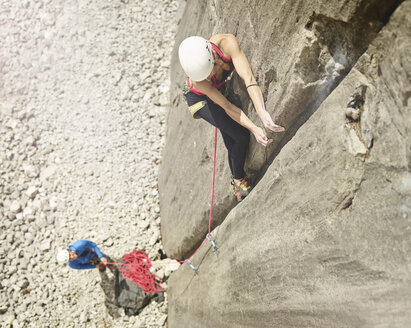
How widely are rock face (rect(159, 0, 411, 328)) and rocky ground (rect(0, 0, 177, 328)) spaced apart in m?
3.72

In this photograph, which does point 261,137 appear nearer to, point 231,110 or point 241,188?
point 231,110

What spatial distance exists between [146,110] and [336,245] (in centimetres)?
653

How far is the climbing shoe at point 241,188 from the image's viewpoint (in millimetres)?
3996

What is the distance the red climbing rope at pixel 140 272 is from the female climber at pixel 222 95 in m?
3.33

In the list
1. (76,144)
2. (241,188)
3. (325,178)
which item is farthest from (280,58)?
(76,144)

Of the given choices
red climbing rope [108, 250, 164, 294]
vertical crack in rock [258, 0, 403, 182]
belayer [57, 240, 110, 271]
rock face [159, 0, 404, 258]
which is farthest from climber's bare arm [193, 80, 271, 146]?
red climbing rope [108, 250, 164, 294]

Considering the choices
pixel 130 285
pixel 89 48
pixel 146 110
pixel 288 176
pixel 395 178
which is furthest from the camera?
pixel 89 48

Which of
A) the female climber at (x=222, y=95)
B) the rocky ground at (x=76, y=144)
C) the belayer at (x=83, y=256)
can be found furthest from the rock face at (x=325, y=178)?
the rocky ground at (x=76, y=144)

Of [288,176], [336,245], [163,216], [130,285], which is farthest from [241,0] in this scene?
[130,285]

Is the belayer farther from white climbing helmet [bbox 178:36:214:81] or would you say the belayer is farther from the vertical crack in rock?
the vertical crack in rock

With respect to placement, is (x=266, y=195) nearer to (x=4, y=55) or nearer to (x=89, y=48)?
(x=89, y=48)

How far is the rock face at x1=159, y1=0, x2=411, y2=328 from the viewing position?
6.30ft

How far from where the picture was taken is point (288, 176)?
2.93 metres

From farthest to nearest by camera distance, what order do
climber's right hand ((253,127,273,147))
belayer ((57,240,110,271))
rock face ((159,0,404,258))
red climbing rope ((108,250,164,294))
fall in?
red climbing rope ((108,250,164,294)), belayer ((57,240,110,271)), climber's right hand ((253,127,273,147)), rock face ((159,0,404,258))
